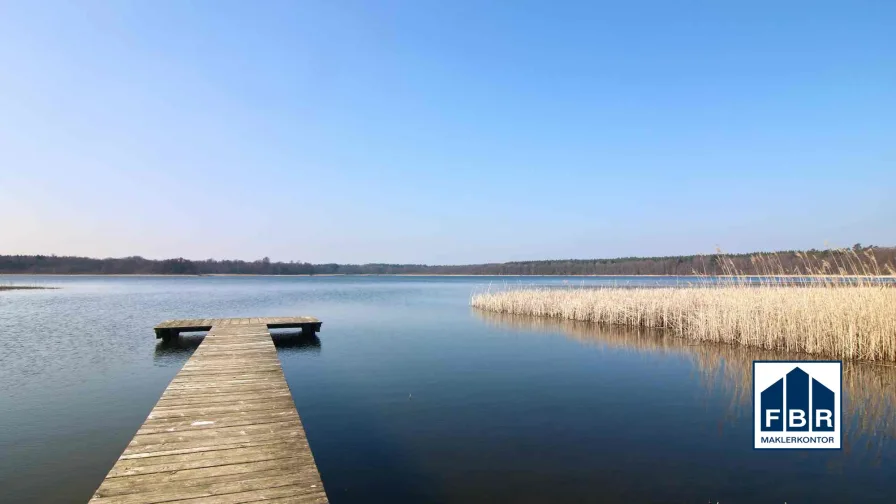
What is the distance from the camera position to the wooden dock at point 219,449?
370 centimetres

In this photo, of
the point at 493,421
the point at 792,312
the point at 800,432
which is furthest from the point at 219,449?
the point at 792,312

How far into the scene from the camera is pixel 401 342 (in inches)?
622

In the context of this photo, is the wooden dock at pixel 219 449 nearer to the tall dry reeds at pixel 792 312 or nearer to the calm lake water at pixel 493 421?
the calm lake water at pixel 493 421

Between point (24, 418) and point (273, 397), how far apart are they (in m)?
4.52

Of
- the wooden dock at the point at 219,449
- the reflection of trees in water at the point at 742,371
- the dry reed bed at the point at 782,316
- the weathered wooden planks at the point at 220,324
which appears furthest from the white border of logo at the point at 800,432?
the weathered wooden planks at the point at 220,324

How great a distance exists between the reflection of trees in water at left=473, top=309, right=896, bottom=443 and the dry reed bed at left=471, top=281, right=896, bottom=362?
1.51 feet

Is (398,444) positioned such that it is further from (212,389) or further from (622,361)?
(622,361)

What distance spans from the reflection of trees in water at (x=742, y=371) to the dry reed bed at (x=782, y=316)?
18.1 inches

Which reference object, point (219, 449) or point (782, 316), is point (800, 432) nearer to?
point (782, 316)

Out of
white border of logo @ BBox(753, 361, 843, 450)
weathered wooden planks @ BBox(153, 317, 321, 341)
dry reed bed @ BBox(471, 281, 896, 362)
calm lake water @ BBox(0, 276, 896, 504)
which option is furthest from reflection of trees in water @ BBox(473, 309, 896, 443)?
weathered wooden planks @ BBox(153, 317, 321, 341)

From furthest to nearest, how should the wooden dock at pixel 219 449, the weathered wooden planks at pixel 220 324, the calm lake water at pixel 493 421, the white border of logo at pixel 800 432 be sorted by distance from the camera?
1. the weathered wooden planks at pixel 220 324
2. the white border of logo at pixel 800 432
3. the calm lake water at pixel 493 421
4. the wooden dock at pixel 219 449

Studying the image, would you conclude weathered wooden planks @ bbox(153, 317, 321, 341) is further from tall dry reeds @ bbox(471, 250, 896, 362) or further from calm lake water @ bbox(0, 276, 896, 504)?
tall dry reeds @ bbox(471, 250, 896, 362)

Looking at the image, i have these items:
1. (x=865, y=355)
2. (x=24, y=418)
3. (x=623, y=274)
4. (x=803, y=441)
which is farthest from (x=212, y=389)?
(x=623, y=274)

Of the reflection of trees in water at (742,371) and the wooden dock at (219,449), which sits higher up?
the wooden dock at (219,449)
